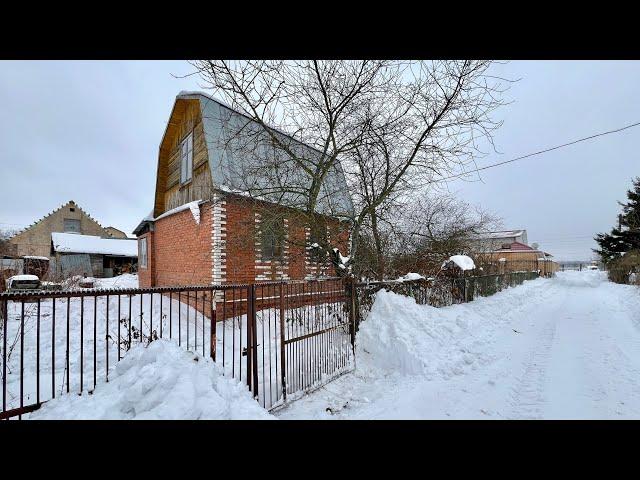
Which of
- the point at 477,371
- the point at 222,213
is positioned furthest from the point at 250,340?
the point at 222,213

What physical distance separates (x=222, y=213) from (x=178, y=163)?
4.42m

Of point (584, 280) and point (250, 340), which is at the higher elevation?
point (250, 340)

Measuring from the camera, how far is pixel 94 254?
27.6m

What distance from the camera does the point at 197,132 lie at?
31.5 ft

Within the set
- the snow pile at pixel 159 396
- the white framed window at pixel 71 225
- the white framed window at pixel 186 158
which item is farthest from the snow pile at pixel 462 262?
the white framed window at pixel 71 225

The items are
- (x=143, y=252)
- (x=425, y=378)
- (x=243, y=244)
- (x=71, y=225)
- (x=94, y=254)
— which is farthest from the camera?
(x=71, y=225)

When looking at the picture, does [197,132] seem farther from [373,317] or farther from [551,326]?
[551,326]

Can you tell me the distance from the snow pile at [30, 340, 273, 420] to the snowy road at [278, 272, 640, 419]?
1347 mm

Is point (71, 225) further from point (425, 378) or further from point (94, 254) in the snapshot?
point (425, 378)

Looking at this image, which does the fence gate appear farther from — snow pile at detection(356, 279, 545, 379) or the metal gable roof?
the metal gable roof

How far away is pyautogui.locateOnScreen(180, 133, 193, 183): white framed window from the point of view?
1007 centimetres

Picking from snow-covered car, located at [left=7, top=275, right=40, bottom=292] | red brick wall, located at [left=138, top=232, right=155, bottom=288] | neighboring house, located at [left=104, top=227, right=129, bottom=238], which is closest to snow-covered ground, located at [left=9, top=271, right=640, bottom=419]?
red brick wall, located at [left=138, top=232, right=155, bottom=288]

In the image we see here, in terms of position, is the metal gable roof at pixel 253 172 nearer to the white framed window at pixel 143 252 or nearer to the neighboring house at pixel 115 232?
the white framed window at pixel 143 252
